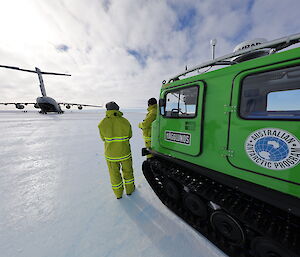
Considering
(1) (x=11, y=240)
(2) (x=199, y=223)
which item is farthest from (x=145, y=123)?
(1) (x=11, y=240)

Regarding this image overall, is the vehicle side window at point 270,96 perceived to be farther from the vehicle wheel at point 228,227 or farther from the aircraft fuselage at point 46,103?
the aircraft fuselage at point 46,103

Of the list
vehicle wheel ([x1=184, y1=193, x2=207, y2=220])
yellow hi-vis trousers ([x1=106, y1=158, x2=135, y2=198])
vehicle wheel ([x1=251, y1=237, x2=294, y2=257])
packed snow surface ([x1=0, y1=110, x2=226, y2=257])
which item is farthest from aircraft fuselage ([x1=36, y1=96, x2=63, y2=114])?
vehicle wheel ([x1=251, y1=237, x2=294, y2=257])

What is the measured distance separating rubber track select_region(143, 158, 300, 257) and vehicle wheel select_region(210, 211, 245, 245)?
0.07 metres

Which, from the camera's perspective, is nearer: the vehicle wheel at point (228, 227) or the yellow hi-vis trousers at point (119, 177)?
the vehicle wheel at point (228, 227)

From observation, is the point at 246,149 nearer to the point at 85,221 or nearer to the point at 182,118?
the point at 182,118

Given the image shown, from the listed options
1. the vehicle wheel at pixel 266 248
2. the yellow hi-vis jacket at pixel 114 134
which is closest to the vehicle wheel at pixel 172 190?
the yellow hi-vis jacket at pixel 114 134

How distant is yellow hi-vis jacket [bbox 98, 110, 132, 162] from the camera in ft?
9.14

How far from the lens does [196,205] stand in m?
2.32

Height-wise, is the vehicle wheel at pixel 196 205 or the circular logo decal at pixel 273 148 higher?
the circular logo decal at pixel 273 148

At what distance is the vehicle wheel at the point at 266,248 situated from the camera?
1432 mm

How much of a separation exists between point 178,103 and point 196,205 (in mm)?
1994

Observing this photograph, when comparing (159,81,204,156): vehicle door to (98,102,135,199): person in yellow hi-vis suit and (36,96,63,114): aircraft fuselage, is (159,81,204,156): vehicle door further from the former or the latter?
(36,96,63,114): aircraft fuselage

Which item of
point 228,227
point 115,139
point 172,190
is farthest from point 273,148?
point 115,139

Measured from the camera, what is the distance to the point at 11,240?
2047 millimetres
